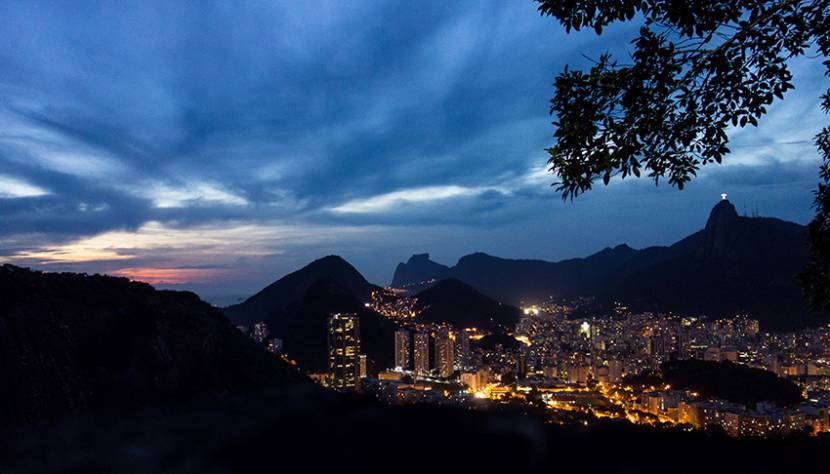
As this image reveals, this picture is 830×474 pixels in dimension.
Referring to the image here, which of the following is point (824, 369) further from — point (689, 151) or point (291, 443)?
point (689, 151)

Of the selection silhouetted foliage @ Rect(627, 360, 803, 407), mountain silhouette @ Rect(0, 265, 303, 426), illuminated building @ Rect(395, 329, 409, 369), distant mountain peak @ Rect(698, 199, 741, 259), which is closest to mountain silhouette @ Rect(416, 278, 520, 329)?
illuminated building @ Rect(395, 329, 409, 369)

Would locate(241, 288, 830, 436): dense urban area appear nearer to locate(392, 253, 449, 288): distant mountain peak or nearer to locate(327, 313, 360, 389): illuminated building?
locate(327, 313, 360, 389): illuminated building

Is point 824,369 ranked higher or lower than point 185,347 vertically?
lower

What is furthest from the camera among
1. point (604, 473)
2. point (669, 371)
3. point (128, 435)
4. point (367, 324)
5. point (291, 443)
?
point (367, 324)

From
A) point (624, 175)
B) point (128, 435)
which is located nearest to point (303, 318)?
point (128, 435)

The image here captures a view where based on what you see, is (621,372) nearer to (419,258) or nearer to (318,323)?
(318,323)

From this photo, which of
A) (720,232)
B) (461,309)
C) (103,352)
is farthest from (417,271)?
(103,352)

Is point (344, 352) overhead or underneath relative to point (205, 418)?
underneath
